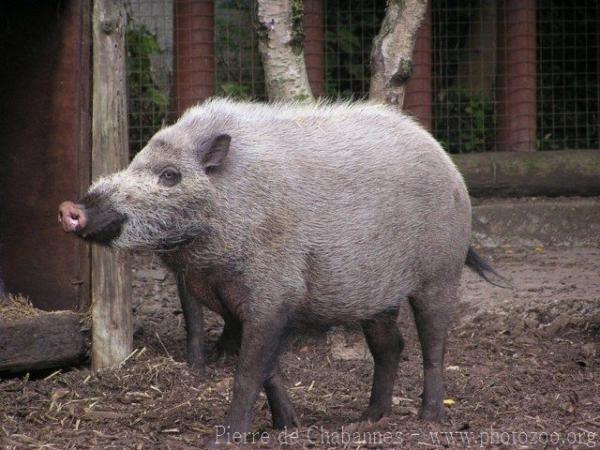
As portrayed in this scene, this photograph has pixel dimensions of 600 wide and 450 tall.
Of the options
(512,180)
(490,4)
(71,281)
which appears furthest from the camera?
(490,4)

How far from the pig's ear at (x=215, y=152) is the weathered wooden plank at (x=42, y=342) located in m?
1.83

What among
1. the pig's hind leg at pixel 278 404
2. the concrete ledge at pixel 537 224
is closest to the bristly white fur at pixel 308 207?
the pig's hind leg at pixel 278 404

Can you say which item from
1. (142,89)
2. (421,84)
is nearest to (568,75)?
(421,84)

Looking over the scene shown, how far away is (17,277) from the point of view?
717cm

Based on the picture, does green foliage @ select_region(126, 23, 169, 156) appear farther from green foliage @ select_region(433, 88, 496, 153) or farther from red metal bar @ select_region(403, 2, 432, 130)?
green foliage @ select_region(433, 88, 496, 153)

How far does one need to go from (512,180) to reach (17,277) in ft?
14.4

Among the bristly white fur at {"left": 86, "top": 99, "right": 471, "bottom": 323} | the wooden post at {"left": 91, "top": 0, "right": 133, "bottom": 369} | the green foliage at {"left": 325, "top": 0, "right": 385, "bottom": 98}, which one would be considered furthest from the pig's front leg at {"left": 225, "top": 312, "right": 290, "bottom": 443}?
the green foliage at {"left": 325, "top": 0, "right": 385, "bottom": 98}

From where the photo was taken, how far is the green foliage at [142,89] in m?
9.77

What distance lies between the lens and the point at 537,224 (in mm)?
9617

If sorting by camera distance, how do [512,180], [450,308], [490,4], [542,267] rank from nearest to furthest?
[450,308], [542,267], [512,180], [490,4]

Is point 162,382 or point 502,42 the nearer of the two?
point 162,382

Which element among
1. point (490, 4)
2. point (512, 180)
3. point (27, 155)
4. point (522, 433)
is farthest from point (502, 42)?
point (522, 433)

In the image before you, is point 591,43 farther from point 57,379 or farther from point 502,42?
point 57,379

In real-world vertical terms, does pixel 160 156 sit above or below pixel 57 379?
above
